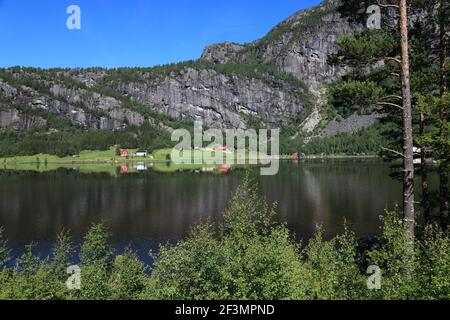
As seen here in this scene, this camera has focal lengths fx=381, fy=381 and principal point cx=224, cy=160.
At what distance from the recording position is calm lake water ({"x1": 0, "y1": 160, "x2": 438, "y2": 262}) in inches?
1896

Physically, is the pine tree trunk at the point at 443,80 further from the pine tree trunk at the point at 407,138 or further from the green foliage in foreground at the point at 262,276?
the green foliage in foreground at the point at 262,276

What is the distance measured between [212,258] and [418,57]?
51.2ft

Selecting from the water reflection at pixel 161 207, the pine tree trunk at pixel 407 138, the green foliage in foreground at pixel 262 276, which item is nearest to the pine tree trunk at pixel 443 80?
the pine tree trunk at pixel 407 138

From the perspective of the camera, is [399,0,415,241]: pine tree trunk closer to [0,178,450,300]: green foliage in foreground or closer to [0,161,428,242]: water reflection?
[0,178,450,300]: green foliage in foreground

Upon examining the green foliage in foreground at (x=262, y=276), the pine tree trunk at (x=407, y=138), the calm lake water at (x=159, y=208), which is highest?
the pine tree trunk at (x=407, y=138)

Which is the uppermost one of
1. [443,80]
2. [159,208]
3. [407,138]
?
[443,80]

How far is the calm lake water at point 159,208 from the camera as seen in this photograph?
48.2 m

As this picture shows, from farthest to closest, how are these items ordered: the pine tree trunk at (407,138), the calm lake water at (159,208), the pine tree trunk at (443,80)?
the calm lake water at (159,208)
the pine tree trunk at (443,80)
the pine tree trunk at (407,138)

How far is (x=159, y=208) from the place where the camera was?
68.4 metres

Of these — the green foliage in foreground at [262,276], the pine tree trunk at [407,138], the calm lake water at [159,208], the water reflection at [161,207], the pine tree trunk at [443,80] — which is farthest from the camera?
the water reflection at [161,207]

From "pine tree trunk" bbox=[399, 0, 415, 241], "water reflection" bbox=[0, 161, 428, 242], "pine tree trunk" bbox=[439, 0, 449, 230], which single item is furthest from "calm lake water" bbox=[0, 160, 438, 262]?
"pine tree trunk" bbox=[399, 0, 415, 241]

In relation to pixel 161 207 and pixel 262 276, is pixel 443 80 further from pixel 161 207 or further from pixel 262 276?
pixel 161 207

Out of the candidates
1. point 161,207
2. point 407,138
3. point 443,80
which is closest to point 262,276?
point 407,138

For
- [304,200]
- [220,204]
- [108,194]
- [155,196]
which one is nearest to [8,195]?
[108,194]
